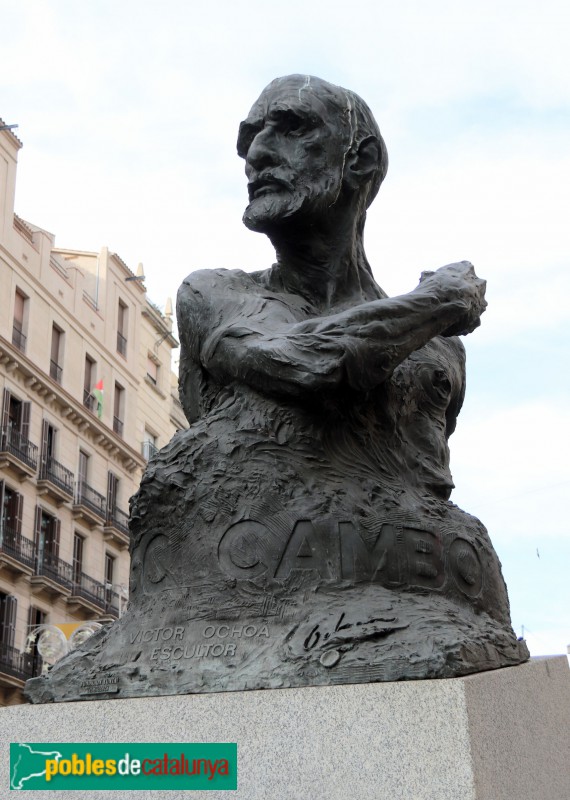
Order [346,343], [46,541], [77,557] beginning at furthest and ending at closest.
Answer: [77,557] < [46,541] < [346,343]

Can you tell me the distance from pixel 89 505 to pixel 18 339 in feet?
16.4

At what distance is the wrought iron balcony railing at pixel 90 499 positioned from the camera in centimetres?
3178

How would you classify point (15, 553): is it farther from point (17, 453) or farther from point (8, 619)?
point (17, 453)

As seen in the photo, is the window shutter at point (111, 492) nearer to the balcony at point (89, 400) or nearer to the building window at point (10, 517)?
the balcony at point (89, 400)

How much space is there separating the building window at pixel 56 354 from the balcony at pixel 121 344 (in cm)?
342

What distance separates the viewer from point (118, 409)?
3547 centimetres

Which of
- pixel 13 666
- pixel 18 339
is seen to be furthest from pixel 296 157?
pixel 18 339

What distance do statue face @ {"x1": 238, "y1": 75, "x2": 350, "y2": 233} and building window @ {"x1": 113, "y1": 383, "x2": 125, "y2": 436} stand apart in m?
30.8

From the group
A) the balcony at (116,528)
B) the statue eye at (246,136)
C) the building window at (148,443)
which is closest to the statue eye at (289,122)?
the statue eye at (246,136)

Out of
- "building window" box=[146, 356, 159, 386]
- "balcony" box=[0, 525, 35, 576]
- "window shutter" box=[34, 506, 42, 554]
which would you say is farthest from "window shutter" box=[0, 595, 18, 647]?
"building window" box=[146, 356, 159, 386]

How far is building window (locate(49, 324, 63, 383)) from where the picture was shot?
104 feet

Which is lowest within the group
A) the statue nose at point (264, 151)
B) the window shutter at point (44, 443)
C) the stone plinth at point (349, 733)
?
the stone plinth at point (349, 733)

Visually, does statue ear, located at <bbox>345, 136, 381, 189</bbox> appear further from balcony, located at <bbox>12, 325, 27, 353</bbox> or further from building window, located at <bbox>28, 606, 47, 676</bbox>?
balcony, located at <bbox>12, 325, 27, 353</bbox>

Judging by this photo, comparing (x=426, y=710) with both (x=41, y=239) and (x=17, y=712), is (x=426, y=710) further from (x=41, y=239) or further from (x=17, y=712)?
(x=41, y=239)
